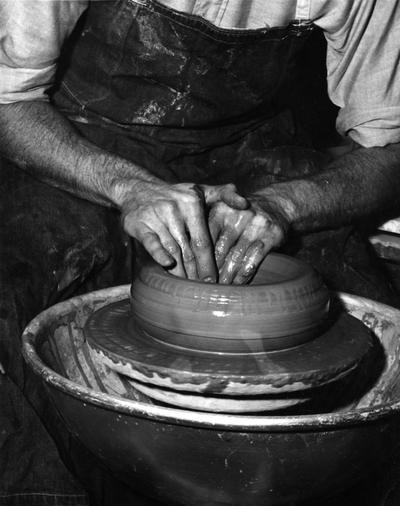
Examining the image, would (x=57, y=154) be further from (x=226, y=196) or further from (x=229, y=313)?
(x=229, y=313)

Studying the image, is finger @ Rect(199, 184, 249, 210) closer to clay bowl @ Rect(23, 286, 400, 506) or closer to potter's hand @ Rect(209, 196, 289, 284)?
potter's hand @ Rect(209, 196, 289, 284)

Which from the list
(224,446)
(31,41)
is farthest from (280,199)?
(224,446)

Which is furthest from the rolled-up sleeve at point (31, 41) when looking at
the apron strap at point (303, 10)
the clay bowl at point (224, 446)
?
the clay bowl at point (224, 446)

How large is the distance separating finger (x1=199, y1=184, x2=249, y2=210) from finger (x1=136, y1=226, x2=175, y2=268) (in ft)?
0.66

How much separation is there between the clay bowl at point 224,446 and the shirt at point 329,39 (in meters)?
0.80

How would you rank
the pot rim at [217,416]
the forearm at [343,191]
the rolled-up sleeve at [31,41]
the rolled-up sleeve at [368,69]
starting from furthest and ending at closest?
the rolled-up sleeve at [368,69]
the forearm at [343,191]
the rolled-up sleeve at [31,41]
the pot rim at [217,416]

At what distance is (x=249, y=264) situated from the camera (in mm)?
1737

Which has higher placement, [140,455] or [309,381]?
[309,381]

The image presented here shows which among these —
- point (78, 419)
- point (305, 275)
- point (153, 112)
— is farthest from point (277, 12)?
point (78, 419)

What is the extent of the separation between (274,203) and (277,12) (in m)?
0.53

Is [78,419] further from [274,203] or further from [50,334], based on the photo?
[274,203]

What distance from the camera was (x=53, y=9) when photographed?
6.63 ft

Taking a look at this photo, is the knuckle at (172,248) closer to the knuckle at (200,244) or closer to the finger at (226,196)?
the knuckle at (200,244)

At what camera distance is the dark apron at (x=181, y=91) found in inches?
85.0
